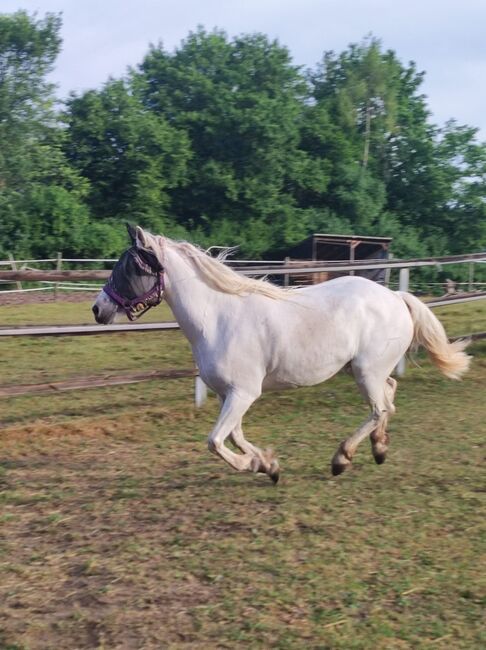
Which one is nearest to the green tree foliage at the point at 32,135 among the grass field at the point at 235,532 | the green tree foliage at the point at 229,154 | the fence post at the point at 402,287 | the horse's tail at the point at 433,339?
the green tree foliage at the point at 229,154

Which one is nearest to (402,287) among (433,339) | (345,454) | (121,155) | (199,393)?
(199,393)

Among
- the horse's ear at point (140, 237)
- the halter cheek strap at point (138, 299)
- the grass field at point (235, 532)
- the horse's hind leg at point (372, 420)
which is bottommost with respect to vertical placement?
the grass field at point (235, 532)

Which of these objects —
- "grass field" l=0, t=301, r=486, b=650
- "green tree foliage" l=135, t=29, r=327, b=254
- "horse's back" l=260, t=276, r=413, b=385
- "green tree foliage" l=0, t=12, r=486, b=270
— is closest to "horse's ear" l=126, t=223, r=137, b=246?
"horse's back" l=260, t=276, r=413, b=385

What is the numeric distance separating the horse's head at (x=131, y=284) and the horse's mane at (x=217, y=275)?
0.55 ft

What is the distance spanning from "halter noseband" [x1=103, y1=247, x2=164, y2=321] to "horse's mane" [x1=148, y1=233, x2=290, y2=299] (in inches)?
7.6

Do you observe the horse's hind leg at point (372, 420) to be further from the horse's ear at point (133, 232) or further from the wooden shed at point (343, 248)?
the wooden shed at point (343, 248)

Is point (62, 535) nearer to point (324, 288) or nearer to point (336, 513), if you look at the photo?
point (336, 513)

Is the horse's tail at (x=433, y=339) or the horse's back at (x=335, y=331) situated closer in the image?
the horse's back at (x=335, y=331)

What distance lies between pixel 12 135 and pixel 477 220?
83.2ft

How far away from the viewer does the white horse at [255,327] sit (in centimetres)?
453

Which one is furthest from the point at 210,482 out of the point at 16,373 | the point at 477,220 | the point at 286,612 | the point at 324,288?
the point at 477,220

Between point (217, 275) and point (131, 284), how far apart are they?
0.56 m

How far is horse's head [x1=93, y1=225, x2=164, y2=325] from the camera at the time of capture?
4.54 metres

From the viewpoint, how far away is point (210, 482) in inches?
193
